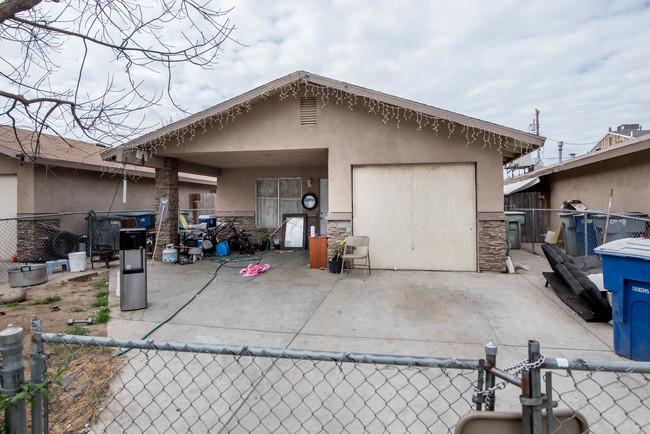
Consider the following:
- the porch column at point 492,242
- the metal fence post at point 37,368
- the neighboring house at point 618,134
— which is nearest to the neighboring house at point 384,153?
the porch column at point 492,242

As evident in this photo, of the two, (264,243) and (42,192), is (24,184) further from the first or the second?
(264,243)

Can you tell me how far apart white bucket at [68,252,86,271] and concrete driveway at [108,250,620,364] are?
2339 mm

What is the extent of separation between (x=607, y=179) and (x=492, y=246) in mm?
5708

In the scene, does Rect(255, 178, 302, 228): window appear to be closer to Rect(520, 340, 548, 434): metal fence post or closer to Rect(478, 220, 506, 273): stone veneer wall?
Rect(478, 220, 506, 273): stone veneer wall

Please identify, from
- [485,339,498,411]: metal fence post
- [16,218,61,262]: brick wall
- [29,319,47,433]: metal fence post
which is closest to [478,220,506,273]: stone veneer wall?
[485,339,498,411]: metal fence post

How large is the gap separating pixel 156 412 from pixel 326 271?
5.23 meters

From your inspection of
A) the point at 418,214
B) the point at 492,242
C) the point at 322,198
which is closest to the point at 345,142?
the point at 418,214

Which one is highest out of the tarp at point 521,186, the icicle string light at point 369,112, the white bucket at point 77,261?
the icicle string light at point 369,112

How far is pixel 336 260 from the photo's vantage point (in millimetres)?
7668

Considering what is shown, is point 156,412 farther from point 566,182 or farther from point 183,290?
point 566,182

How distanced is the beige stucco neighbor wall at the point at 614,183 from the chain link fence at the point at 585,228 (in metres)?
0.68

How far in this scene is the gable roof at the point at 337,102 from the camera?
22.6 feet

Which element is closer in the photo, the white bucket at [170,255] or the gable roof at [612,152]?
the gable roof at [612,152]

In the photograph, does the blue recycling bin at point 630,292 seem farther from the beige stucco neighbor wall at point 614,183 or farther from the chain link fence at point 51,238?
the chain link fence at point 51,238
